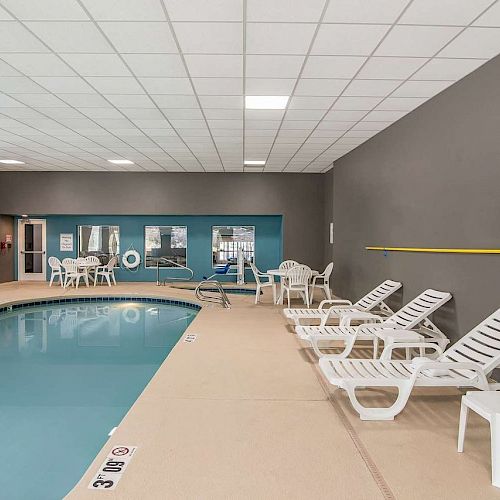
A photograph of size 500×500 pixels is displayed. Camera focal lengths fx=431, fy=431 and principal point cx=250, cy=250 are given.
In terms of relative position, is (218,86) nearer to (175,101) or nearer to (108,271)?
(175,101)

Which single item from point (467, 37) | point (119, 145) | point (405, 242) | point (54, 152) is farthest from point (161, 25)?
point (54, 152)

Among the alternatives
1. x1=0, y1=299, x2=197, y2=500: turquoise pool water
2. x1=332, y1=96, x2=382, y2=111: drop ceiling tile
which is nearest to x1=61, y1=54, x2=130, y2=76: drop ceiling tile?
x1=332, y1=96, x2=382, y2=111: drop ceiling tile

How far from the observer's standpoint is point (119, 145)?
7488mm

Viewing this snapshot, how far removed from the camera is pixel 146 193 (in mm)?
10680

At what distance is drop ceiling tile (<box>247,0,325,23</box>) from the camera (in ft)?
9.57

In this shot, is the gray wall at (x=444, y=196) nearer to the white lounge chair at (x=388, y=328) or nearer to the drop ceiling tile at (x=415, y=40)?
the white lounge chair at (x=388, y=328)

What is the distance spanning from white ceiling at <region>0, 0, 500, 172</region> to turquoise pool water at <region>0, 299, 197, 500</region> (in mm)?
3060

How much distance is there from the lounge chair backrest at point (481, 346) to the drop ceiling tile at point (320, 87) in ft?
8.71

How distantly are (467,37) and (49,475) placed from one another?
14.2ft

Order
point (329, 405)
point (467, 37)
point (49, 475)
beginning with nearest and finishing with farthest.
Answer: point (49, 475) → point (329, 405) → point (467, 37)

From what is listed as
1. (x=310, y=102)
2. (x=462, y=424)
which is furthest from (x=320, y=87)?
(x=462, y=424)

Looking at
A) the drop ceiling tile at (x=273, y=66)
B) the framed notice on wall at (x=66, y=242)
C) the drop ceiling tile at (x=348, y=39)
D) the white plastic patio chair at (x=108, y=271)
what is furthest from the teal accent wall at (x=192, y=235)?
the drop ceiling tile at (x=348, y=39)

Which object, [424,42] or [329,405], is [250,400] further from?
[424,42]

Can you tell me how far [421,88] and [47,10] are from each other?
3.57 metres
